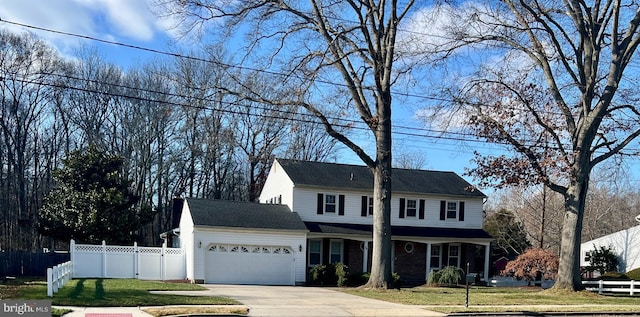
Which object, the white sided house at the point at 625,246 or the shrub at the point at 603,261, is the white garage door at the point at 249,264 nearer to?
the shrub at the point at 603,261

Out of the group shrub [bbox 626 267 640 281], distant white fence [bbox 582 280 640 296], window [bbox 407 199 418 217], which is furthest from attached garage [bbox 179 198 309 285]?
shrub [bbox 626 267 640 281]

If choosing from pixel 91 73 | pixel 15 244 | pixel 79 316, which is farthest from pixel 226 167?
pixel 79 316

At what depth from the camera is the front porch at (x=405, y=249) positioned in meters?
33.5

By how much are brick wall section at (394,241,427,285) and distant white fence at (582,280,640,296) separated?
9.20m

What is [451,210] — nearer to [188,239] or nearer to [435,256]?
[435,256]

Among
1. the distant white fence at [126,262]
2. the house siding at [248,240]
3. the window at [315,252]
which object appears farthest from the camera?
the window at [315,252]

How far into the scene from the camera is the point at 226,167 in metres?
51.3

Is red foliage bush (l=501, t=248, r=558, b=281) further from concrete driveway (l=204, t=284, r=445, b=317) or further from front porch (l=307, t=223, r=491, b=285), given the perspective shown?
concrete driveway (l=204, t=284, r=445, b=317)

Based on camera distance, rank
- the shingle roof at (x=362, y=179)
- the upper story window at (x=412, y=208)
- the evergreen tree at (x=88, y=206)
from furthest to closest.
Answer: the upper story window at (x=412, y=208) < the shingle roof at (x=362, y=179) < the evergreen tree at (x=88, y=206)

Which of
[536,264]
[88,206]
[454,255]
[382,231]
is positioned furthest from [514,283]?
[88,206]

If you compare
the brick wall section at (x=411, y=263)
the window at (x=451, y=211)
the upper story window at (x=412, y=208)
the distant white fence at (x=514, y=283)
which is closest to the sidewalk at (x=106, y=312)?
the brick wall section at (x=411, y=263)

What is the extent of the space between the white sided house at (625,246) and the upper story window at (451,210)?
9.84 meters

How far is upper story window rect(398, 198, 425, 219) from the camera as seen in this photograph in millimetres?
35969

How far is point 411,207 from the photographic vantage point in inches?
1423
